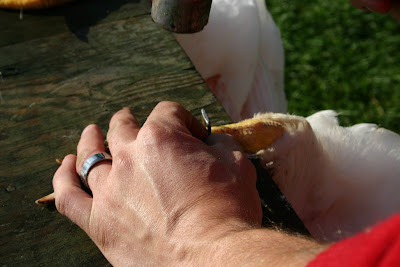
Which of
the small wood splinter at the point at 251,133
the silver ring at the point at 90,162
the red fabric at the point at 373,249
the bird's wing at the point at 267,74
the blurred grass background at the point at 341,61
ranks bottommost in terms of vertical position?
the blurred grass background at the point at 341,61

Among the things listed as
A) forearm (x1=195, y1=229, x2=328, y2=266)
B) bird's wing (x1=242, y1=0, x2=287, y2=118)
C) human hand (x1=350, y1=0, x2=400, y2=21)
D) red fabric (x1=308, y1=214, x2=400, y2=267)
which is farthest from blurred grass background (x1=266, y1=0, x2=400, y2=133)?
red fabric (x1=308, y1=214, x2=400, y2=267)

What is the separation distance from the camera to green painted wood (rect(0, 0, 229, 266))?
106 cm

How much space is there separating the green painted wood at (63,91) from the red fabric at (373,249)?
628 mm

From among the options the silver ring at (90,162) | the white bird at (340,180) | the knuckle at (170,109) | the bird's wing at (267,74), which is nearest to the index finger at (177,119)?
the knuckle at (170,109)

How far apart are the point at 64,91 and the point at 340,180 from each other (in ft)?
2.82

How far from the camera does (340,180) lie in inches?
53.1

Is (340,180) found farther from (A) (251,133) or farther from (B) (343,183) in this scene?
(A) (251,133)

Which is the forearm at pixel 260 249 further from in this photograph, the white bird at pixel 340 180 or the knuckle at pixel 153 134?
the white bird at pixel 340 180

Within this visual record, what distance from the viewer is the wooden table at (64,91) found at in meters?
1.06

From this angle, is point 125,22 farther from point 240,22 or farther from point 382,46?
point 382,46

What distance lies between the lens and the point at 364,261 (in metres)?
0.50

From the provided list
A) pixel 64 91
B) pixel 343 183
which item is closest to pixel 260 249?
pixel 343 183

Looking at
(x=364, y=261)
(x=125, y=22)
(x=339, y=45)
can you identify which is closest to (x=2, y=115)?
(x=125, y=22)

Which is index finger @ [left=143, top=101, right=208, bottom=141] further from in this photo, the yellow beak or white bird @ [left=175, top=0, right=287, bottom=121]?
white bird @ [left=175, top=0, right=287, bottom=121]
